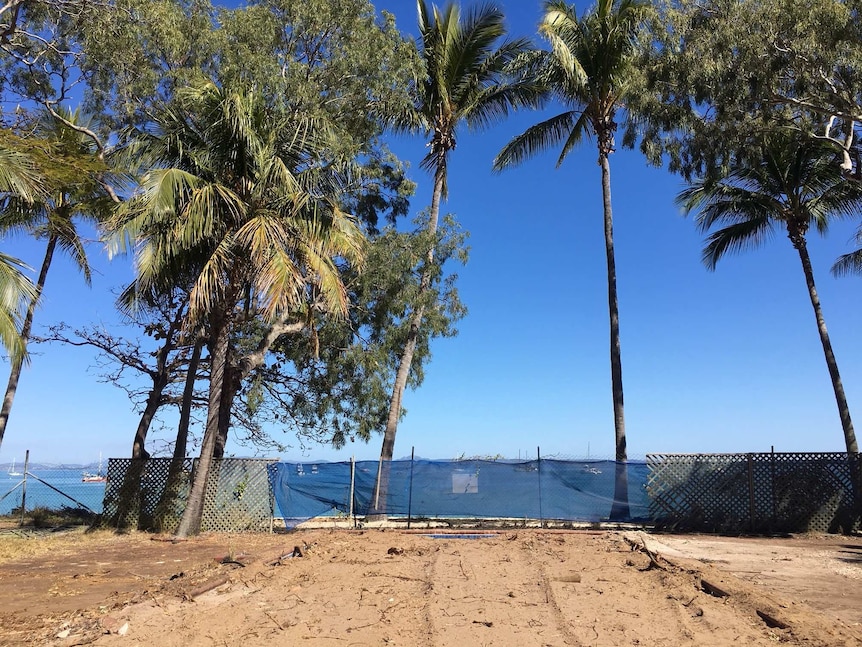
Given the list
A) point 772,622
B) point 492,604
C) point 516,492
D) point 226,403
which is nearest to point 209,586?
point 492,604

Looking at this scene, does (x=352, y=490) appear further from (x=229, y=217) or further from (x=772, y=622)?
(x=772, y=622)

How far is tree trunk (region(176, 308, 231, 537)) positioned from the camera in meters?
12.9

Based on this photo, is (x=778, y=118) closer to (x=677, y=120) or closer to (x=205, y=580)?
(x=677, y=120)

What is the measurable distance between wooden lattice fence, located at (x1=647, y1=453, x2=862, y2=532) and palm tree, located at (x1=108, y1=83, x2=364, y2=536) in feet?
27.4

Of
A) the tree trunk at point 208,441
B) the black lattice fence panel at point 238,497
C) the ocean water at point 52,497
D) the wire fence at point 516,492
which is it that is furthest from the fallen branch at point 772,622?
the ocean water at point 52,497

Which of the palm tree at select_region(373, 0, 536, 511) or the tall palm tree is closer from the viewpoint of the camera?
the tall palm tree

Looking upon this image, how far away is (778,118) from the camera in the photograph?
1378 centimetres

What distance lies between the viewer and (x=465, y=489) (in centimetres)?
1414

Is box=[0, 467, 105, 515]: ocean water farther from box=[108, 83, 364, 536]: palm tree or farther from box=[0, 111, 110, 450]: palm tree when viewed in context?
box=[108, 83, 364, 536]: palm tree

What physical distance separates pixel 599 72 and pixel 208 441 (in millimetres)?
14369

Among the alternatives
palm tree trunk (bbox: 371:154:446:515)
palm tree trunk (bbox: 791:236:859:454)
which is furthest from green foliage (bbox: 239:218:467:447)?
palm tree trunk (bbox: 791:236:859:454)

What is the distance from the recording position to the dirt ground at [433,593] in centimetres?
542

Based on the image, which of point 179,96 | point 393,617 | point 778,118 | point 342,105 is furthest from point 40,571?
point 778,118

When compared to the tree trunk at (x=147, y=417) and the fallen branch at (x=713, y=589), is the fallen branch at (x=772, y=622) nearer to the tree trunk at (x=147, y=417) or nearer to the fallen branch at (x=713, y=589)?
the fallen branch at (x=713, y=589)
